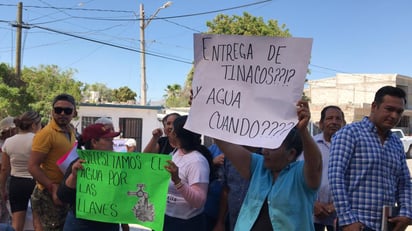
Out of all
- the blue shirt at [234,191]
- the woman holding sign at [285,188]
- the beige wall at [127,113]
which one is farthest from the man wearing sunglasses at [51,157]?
the beige wall at [127,113]

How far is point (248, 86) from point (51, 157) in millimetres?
2166

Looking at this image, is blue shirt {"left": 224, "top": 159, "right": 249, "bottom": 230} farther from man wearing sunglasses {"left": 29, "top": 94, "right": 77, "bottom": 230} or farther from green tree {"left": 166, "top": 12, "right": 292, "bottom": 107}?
green tree {"left": 166, "top": 12, "right": 292, "bottom": 107}

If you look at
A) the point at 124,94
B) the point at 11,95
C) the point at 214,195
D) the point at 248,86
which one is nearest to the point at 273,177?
the point at 248,86

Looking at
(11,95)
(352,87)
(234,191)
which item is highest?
(352,87)

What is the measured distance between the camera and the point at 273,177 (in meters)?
2.30

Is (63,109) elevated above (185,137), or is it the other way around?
(63,109)

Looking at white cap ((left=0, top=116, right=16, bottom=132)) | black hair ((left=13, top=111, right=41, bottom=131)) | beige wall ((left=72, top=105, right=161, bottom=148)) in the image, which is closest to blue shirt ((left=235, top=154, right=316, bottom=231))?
black hair ((left=13, top=111, right=41, bottom=131))

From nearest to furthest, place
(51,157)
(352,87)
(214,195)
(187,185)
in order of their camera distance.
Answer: (187,185), (214,195), (51,157), (352,87)

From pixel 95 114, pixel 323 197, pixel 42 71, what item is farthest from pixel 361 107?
pixel 323 197

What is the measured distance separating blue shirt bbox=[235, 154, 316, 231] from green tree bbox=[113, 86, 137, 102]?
132 ft

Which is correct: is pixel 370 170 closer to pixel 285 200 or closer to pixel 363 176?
pixel 363 176

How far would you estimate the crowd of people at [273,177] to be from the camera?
2.17m

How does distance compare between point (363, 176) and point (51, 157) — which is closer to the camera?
point (363, 176)

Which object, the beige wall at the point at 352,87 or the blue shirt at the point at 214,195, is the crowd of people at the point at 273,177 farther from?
the beige wall at the point at 352,87
